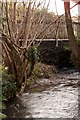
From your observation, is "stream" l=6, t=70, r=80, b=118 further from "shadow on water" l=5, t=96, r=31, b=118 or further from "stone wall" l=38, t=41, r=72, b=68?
"stone wall" l=38, t=41, r=72, b=68

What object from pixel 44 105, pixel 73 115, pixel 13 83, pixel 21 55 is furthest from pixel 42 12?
pixel 73 115

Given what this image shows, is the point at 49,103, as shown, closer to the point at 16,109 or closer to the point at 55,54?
the point at 16,109

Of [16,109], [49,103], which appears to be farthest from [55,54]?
[16,109]

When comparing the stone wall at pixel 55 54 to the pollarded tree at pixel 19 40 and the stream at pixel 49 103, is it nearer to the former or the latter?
the stream at pixel 49 103

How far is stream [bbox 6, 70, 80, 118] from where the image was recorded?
3.29m

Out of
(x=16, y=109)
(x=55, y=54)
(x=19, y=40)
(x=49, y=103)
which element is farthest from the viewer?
(x=55, y=54)

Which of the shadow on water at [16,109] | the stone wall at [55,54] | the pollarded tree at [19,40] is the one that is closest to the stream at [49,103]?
the shadow on water at [16,109]

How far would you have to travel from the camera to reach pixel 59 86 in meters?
5.01

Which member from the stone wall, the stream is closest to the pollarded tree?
the stream

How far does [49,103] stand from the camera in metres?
3.80

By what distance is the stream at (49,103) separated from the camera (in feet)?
10.8

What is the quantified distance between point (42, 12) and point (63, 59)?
268 cm

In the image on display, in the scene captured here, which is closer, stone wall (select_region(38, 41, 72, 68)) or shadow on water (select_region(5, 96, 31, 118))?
shadow on water (select_region(5, 96, 31, 118))

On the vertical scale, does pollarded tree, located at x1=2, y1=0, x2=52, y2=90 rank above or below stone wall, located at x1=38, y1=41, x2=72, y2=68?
above
